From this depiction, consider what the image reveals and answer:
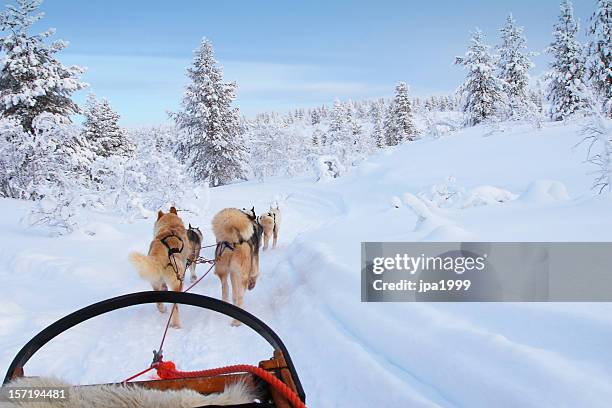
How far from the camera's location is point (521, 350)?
2.61 meters

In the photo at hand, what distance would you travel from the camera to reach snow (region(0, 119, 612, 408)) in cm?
258

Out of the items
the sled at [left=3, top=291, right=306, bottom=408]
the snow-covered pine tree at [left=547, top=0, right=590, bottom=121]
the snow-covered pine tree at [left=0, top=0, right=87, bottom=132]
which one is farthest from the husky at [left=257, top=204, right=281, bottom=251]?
the snow-covered pine tree at [left=547, top=0, right=590, bottom=121]

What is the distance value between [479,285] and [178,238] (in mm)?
3538

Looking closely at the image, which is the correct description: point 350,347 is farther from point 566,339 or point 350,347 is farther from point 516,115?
point 516,115

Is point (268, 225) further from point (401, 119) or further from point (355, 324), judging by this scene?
point (401, 119)

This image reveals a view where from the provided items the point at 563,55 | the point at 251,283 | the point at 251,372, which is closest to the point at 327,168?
the point at 563,55

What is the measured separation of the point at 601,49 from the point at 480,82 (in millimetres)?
12791

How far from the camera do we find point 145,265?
4.23 meters

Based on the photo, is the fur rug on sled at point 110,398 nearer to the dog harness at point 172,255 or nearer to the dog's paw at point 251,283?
the dog harness at point 172,255

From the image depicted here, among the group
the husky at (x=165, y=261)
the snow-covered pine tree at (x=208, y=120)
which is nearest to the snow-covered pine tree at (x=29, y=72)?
the snow-covered pine tree at (x=208, y=120)

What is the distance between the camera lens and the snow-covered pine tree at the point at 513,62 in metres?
34.5

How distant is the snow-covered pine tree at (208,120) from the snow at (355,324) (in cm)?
2017

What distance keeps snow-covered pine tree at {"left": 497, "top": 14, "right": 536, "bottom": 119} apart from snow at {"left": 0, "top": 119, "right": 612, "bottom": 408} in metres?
29.1

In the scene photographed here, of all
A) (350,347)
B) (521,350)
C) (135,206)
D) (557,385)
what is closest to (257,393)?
(557,385)
